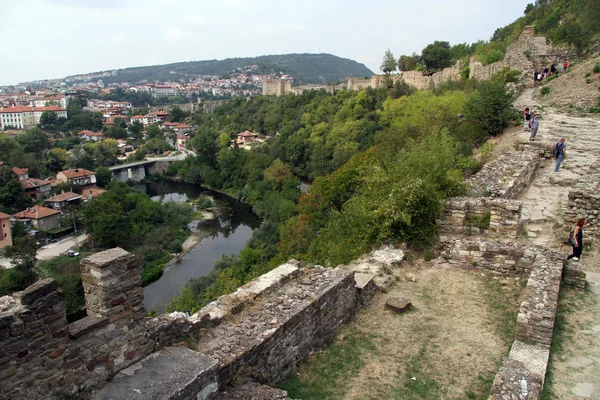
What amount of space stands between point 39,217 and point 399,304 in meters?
41.0

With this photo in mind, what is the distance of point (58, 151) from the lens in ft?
203

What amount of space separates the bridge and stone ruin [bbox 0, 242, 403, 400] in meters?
58.7

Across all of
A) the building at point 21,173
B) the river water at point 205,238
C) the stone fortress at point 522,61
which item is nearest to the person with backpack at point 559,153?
the stone fortress at point 522,61

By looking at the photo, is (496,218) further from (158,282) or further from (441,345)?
(158,282)

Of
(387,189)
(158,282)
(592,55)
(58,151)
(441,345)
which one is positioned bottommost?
(158,282)

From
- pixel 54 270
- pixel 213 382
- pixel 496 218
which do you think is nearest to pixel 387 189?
pixel 496 218

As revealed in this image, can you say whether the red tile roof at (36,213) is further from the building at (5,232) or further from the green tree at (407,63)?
the green tree at (407,63)

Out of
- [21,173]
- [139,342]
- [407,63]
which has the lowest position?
[21,173]

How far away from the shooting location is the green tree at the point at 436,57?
149 ft

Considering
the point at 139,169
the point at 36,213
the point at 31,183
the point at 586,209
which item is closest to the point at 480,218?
the point at 586,209

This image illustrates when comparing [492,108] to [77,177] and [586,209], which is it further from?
[77,177]

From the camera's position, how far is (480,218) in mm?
8484

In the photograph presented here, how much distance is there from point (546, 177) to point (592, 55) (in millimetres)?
16436

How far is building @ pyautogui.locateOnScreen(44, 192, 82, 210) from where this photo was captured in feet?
143
